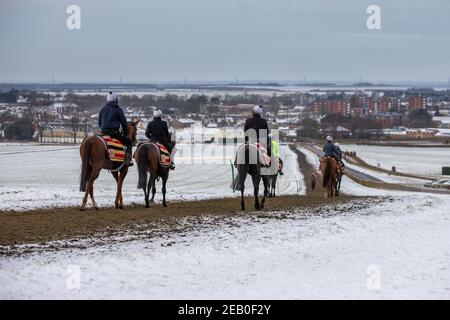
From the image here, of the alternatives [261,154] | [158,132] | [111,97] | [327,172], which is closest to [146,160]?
[158,132]

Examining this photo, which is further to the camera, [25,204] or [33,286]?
[25,204]

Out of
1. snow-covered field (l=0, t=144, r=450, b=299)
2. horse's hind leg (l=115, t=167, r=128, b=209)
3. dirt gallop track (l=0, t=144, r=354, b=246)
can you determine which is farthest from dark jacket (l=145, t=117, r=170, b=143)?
snow-covered field (l=0, t=144, r=450, b=299)

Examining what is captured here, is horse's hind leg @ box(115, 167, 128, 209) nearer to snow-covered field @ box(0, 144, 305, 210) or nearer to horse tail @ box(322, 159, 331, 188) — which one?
snow-covered field @ box(0, 144, 305, 210)

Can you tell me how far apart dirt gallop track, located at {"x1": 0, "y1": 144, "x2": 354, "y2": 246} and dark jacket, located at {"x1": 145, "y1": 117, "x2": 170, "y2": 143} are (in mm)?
2179

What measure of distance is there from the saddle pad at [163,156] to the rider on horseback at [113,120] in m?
1.16

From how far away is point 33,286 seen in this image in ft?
39.9

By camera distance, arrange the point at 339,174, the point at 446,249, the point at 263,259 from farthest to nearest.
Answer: the point at 339,174 < the point at 446,249 < the point at 263,259

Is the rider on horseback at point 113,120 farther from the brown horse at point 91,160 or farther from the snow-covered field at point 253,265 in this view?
the snow-covered field at point 253,265

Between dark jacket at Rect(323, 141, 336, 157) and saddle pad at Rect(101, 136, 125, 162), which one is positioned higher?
saddle pad at Rect(101, 136, 125, 162)

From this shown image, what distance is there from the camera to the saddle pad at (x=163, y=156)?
76.6 feet

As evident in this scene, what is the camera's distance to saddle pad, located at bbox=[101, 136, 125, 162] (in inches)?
846

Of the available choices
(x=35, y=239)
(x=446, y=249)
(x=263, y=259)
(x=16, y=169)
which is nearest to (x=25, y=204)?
(x=35, y=239)

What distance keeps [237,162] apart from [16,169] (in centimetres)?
6820
